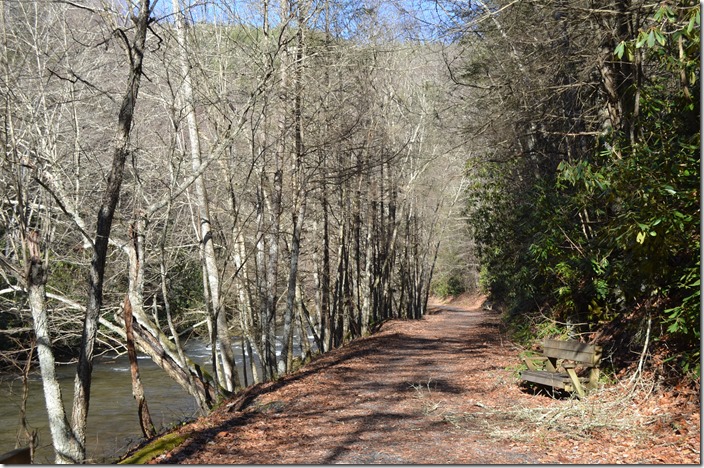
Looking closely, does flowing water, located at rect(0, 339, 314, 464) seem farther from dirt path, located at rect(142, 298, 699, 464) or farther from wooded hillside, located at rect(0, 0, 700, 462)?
dirt path, located at rect(142, 298, 699, 464)

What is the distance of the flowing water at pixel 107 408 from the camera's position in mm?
11008

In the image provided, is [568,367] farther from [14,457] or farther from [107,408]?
[107,408]

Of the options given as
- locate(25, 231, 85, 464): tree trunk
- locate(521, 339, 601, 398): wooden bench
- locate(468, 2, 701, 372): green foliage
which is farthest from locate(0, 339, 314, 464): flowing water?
locate(468, 2, 701, 372): green foliage

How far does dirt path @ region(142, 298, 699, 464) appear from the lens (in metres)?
5.66

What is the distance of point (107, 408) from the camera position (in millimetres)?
13984

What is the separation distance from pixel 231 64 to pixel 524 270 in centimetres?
726

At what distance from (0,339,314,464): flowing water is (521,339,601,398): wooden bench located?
5088 millimetres

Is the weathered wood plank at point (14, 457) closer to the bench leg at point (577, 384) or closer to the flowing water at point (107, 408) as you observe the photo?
the flowing water at point (107, 408)

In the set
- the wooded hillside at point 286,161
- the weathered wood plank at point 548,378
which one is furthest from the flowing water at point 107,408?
the weathered wood plank at point 548,378

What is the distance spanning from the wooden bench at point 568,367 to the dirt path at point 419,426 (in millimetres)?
245

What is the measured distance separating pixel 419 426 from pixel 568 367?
227 cm

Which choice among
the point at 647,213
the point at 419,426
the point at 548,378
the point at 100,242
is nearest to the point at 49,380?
the point at 100,242

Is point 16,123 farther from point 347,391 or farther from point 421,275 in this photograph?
point 421,275

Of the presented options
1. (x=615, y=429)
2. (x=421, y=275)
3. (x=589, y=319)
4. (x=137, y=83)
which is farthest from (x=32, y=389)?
(x=421, y=275)
